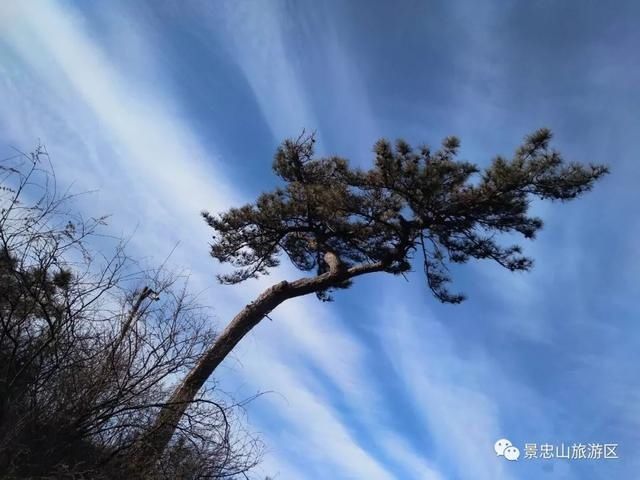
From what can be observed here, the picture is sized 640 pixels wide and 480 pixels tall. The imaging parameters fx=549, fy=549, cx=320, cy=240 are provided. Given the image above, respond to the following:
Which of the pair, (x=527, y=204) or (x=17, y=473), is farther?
(x=527, y=204)

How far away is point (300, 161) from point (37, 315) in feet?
20.4

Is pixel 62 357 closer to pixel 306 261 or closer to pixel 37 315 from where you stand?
pixel 37 315

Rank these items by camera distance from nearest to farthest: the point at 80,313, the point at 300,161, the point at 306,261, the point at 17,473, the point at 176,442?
1. the point at 17,473
2. the point at 80,313
3. the point at 176,442
4. the point at 300,161
5. the point at 306,261

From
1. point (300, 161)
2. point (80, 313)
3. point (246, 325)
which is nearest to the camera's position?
point (80, 313)

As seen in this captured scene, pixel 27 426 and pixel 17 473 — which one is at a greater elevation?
pixel 27 426

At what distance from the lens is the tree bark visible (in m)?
4.75

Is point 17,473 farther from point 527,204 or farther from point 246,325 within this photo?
point 527,204

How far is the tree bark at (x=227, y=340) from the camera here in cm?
475

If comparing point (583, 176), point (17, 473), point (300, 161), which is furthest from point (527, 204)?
point (17, 473)

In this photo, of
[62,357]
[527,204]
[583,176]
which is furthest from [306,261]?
[62,357]

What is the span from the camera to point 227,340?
7605 mm

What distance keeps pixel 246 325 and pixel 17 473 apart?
466 centimetres

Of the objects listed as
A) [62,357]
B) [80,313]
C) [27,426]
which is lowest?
[27,426]

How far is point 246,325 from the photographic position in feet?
27.1
